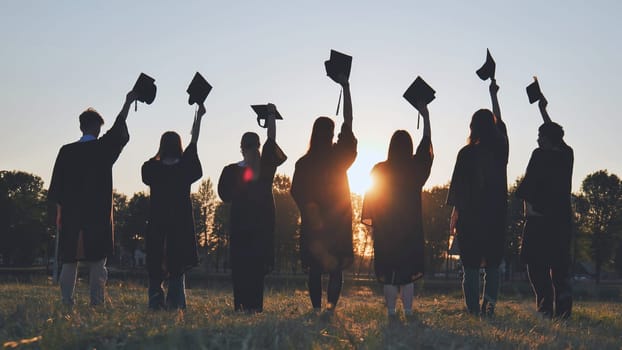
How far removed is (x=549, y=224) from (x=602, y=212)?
65.5m

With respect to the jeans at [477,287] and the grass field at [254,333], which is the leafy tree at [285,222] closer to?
the jeans at [477,287]

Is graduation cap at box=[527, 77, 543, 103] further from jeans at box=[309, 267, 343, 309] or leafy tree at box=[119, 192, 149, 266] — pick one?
leafy tree at box=[119, 192, 149, 266]

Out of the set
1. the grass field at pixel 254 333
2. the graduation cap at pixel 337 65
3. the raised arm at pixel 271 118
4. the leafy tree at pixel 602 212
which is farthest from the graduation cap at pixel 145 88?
the leafy tree at pixel 602 212

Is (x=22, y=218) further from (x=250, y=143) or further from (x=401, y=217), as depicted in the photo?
(x=401, y=217)

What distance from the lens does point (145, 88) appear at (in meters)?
8.69

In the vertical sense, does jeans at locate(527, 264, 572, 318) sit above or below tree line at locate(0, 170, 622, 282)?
below

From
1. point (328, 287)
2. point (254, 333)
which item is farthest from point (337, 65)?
point (254, 333)

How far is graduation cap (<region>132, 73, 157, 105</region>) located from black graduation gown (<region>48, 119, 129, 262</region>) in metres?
0.46

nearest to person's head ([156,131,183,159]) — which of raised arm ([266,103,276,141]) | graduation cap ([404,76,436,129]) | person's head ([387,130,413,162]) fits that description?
raised arm ([266,103,276,141])

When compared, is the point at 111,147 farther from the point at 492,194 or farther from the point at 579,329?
the point at 579,329

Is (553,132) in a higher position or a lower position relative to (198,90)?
lower

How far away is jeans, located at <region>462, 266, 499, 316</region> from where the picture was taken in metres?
8.77

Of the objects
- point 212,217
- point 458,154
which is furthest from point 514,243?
point 458,154

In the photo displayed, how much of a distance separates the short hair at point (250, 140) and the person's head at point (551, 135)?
3.89m
